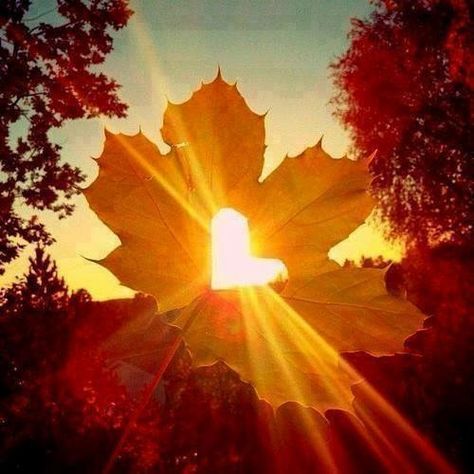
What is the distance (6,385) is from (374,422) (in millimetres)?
4382

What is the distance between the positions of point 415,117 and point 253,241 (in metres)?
19.7

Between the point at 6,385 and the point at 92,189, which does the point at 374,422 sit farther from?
the point at 92,189

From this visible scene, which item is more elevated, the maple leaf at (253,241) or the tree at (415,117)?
the tree at (415,117)

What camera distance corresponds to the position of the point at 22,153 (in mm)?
12406

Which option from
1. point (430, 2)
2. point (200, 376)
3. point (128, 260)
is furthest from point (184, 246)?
point (430, 2)

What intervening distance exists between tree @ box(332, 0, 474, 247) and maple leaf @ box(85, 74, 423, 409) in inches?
710

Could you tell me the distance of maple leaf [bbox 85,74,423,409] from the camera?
0.57 metres

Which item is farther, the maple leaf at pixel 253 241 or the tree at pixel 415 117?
the tree at pixel 415 117

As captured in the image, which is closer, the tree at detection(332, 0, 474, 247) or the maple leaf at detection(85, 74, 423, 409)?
the maple leaf at detection(85, 74, 423, 409)

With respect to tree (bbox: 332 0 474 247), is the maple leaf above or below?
below

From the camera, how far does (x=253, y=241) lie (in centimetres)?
64

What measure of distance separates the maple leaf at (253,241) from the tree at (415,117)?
1803cm

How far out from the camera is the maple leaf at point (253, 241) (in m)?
0.57

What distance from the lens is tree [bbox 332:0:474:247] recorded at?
57.8 feet
